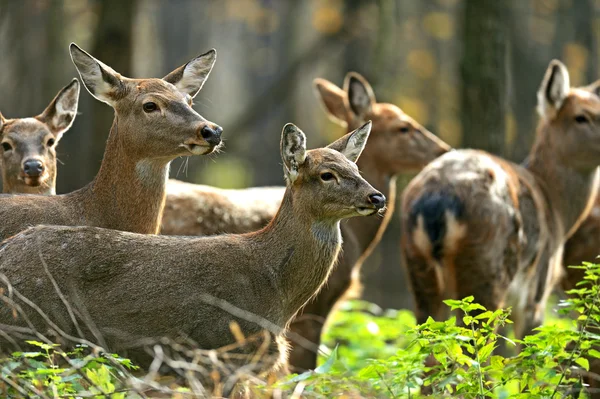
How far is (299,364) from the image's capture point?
1081 cm

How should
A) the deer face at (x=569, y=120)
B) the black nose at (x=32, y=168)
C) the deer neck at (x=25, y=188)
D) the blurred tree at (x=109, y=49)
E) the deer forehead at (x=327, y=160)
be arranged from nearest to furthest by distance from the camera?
the deer forehead at (x=327, y=160) → the black nose at (x=32, y=168) → the deer neck at (x=25, y=188) → the deer face at (x=569, y=120) → the blurred tree at (x=109, y=49)

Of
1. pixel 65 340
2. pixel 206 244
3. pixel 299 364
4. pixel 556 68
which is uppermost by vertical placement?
pixel 556 68

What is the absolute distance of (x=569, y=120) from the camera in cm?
1148

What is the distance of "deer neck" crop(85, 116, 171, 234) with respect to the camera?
8641 millimetres

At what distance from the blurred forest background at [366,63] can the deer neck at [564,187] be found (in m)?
1.20

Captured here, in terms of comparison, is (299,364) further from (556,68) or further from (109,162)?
(556,68)

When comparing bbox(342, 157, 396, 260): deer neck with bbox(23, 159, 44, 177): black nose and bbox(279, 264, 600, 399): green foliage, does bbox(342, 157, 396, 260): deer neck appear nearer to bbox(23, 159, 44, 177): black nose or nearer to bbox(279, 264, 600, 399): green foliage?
bbox(23, 159, 44, 177): black nose

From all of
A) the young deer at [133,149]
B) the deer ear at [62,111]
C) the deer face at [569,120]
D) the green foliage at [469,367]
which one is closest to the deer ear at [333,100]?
the deer face at [569,120]

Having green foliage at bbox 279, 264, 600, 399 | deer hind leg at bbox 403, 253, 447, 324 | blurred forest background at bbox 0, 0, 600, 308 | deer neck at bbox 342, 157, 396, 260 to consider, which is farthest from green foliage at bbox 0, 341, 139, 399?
deer neck at bbox 342, 157, 396, 260

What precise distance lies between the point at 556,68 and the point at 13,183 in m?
5.65

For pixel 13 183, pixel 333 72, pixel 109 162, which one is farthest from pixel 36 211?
pixel 333 72

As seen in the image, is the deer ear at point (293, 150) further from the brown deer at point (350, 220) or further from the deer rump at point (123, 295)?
the brown deer at point (350, 220)

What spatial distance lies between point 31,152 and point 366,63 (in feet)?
38.1

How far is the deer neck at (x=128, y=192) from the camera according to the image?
28.3 feet
